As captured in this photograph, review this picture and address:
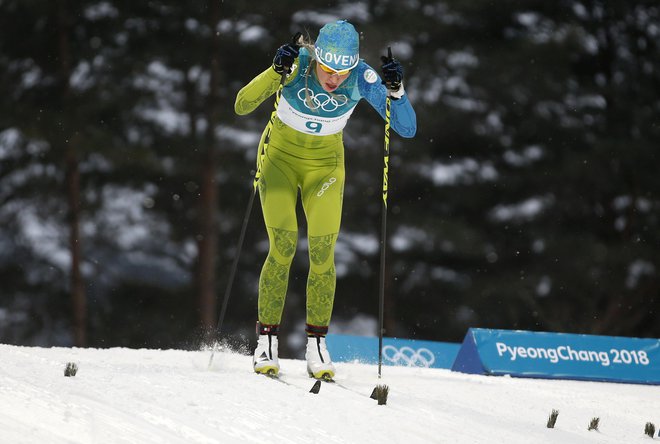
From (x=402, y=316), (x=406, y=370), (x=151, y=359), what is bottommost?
(x=402, y=316)

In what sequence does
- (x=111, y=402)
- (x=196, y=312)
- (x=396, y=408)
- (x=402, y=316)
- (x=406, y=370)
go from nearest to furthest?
(x=111, y=402), (x=396, y=408), (x=406, y=370), (x=196, y=312), (x=402, y=316)

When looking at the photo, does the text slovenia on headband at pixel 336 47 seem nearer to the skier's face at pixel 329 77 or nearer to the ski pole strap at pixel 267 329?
the skier's face at pixel 329 77

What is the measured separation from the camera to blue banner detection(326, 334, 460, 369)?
8862 millimetres

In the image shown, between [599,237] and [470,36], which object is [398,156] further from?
[599,237]

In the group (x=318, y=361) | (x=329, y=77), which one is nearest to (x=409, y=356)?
(x=318, y=361)

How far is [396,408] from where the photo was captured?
4.35 metres

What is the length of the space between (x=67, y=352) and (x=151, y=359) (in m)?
0.64

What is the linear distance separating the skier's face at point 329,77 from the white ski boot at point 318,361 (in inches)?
64.7

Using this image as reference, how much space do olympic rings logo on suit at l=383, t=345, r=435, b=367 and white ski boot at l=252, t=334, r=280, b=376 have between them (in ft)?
11.9

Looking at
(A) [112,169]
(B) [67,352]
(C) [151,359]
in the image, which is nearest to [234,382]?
(C) [151,359]

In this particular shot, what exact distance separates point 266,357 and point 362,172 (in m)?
12.1

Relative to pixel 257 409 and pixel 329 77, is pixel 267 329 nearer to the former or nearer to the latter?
pixel 329 77

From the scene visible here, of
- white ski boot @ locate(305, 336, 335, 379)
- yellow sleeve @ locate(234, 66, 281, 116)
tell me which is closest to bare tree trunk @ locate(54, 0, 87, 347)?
yellow sleeve @ locate(234, 66, 281, 116)

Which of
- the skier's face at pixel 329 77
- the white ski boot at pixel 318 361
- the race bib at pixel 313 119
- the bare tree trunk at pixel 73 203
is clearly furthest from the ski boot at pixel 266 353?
the bare tree trunk at pixel 73 203
